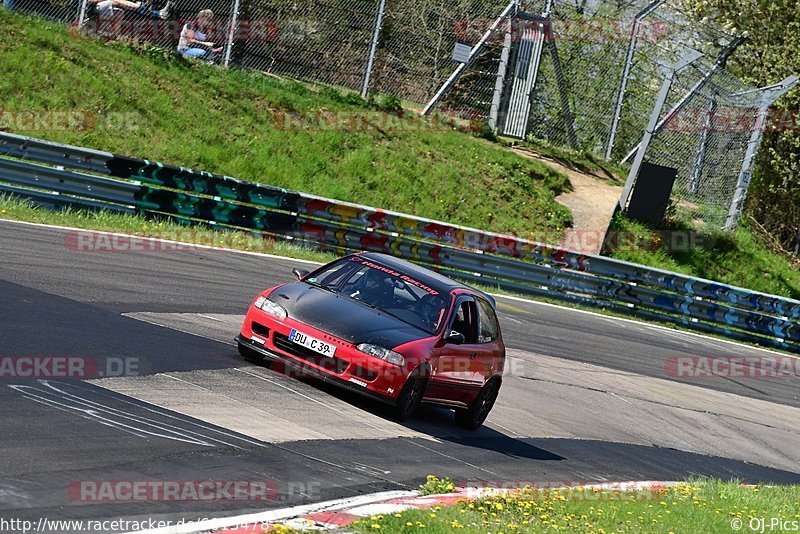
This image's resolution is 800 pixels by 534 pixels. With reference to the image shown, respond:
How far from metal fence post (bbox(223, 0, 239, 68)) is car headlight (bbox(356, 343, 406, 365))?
17495mm

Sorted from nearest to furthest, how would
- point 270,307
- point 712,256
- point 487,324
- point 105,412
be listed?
point 105,412 → point 270,307 → point 487,324 → point 712,256

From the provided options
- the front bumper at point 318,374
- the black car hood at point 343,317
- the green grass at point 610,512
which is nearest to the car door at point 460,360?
the black car hood at point 343,317

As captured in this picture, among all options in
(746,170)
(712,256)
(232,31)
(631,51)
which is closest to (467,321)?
(232,31)

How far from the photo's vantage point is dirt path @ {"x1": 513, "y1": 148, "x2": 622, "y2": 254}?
27.4 meters

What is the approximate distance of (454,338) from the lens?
37.0 feet

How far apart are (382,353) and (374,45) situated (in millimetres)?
18891

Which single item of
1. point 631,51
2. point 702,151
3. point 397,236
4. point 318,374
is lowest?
point 318,374

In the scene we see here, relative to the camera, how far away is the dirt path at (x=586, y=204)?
27.4 m

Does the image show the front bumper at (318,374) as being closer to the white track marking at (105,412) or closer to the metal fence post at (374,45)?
the white track marking at (105,412)

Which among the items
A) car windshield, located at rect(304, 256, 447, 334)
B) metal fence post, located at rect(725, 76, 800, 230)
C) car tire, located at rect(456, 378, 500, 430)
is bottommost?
car tire, located at rect(456, 378, 500, 430)

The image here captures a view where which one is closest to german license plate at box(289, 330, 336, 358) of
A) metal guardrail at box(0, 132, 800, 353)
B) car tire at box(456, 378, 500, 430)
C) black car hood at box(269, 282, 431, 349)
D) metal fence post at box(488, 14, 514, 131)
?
black car hood at box(269, 282, 431, 349)

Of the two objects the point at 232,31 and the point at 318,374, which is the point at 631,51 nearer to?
the point at 232,31

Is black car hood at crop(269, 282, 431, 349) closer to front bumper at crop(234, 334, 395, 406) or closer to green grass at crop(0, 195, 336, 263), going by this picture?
front bumper at crop(234, 334, 395, 406)

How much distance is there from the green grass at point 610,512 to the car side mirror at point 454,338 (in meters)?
2.20
